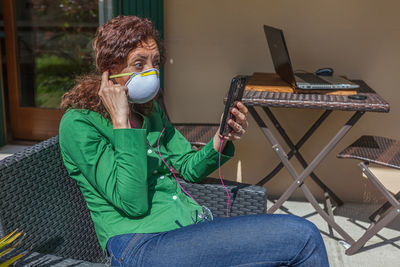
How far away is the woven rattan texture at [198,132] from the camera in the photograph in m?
2.85

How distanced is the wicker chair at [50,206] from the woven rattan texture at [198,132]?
0.90m

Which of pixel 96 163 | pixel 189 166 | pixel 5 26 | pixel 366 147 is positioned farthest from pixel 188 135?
pixel 5 26

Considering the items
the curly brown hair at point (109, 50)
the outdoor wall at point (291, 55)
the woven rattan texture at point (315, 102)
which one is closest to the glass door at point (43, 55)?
the outdoor wall at point (291, 55)

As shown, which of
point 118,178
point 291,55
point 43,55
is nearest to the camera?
point 118,178

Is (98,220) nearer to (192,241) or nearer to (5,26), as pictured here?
(192,241)

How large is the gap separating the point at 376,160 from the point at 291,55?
114 cm

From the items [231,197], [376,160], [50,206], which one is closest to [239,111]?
[231,197]

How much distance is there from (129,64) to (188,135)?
1.26m

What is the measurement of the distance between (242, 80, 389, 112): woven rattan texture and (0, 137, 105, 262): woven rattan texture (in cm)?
127

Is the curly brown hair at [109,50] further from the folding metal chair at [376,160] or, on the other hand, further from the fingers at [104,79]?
the folding metal chair at [376,160]

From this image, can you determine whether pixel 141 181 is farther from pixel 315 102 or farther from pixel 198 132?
pixel 198 132

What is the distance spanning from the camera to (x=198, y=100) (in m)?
3.55

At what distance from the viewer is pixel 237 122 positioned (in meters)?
1.88

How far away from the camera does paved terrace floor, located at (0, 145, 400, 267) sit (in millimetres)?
2689
